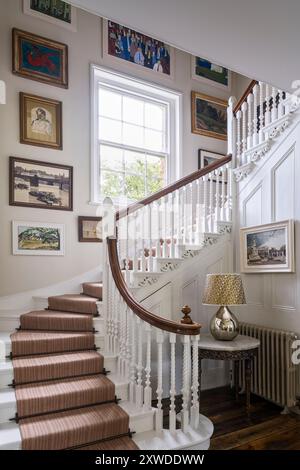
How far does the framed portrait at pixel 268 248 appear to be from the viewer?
316cm

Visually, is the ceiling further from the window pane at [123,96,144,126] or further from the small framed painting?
the window pane at [123,96,144,126]

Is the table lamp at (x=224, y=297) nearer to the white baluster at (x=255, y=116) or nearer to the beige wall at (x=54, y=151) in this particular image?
the white baluster at (x=255, y=116)

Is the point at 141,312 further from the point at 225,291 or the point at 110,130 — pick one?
the point at 110,130

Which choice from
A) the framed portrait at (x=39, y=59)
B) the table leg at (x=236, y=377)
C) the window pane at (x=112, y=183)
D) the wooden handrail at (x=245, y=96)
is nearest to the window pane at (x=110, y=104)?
the framed portrait at (x=39, y=59)

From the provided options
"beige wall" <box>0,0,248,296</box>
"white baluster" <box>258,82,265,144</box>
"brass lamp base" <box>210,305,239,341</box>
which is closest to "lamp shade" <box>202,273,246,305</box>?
"brass lamp base" <box>210,305,239,341</box>

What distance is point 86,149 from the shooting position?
14.7 ft

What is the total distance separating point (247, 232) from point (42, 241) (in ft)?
8.04

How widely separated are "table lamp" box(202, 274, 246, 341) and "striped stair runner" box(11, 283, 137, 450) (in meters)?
1.14

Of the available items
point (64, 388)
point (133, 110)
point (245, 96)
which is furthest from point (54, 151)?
point (64, 388)

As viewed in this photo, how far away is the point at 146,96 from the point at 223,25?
381 cm

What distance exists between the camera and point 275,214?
337 centimetres

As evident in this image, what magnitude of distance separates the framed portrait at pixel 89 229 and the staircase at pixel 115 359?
2.44ft

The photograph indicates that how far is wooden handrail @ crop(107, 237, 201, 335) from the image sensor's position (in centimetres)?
250

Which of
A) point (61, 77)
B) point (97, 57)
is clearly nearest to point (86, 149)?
point (61, 77)
